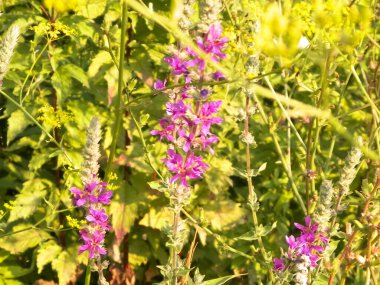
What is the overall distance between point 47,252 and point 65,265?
0.12 m

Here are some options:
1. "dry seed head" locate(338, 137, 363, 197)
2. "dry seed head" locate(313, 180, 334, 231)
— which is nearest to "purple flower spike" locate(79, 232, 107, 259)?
"dry seed head" locate(313, 180, 334, 231)

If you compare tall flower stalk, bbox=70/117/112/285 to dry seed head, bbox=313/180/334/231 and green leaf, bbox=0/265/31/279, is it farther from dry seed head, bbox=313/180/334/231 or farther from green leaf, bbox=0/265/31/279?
green leaf, bbox=0/265/31/279

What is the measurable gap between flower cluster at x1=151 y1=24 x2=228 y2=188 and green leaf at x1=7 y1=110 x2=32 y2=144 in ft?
3.74

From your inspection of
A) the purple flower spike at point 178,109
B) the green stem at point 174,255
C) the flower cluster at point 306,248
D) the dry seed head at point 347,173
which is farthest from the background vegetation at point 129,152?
the purple flower spike at point 178,109

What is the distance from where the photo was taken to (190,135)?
2016mm

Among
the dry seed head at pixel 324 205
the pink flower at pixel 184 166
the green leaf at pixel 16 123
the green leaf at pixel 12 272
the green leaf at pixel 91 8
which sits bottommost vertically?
the green leaf at pixel 12 272

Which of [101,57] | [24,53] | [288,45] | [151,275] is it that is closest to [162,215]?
[151,275]

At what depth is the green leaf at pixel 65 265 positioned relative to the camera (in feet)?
10.5

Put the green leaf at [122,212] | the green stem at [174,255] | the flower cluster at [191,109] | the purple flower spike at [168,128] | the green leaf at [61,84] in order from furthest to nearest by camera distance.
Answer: the green leaf at [122,212] → the green leaf at [61,84] → the green stem at [174,255] → the purple flower spike at [168,128] → the flower cluster at [191,109]

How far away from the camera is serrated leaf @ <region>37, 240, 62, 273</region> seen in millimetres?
3203

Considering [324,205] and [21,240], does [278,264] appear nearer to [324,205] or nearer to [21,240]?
[324,205]

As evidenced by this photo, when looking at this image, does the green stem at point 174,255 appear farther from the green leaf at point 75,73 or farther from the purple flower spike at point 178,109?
the green leaf at point 75,73

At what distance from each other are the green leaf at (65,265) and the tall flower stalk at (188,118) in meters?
1.14

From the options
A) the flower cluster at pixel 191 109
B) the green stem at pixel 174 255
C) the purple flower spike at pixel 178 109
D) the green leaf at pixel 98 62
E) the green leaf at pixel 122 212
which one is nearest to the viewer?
the flower cluster at pixel 191 109
